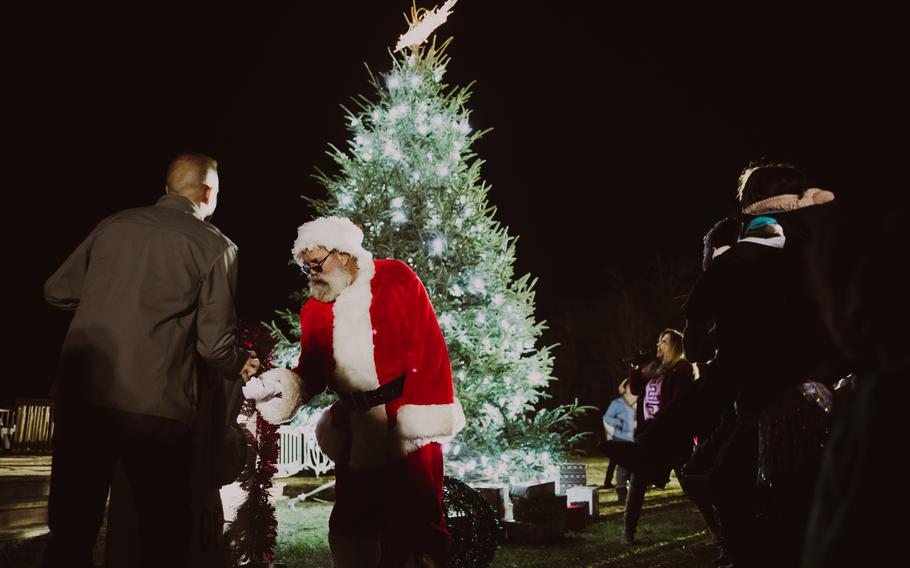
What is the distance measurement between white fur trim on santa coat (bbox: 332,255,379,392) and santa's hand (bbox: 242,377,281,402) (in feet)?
1.09

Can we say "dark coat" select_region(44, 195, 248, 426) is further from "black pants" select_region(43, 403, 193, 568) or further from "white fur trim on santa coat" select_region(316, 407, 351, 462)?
"white fur trim on santa coat" select_region(316, 407, 351, 462)

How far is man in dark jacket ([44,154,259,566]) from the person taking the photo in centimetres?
266

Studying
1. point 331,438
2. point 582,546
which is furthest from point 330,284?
point 582,546

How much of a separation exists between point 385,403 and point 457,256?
184 inches

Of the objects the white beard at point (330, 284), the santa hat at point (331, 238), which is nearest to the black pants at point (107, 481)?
the white beard at point (330, 284)

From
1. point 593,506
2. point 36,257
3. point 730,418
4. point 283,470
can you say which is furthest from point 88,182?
point 730,418

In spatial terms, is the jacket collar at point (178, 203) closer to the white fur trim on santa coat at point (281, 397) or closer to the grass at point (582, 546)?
the white fur trim on santa coat at point (281, 397)

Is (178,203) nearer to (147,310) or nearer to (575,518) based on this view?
(147,310)

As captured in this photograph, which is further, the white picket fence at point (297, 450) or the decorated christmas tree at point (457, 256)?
the white picket fence at point (297, 450)

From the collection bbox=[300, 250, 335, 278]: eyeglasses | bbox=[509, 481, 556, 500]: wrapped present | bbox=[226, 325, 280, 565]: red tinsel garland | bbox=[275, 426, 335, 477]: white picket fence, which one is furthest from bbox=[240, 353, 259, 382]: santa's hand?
bbox=[275, 426, 335, 477]: white picket fence

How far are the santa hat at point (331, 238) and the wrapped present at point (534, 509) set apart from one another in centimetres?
373

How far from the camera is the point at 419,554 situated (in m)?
3.20

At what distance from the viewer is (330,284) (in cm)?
370

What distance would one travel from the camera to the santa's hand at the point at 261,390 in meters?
3.54
